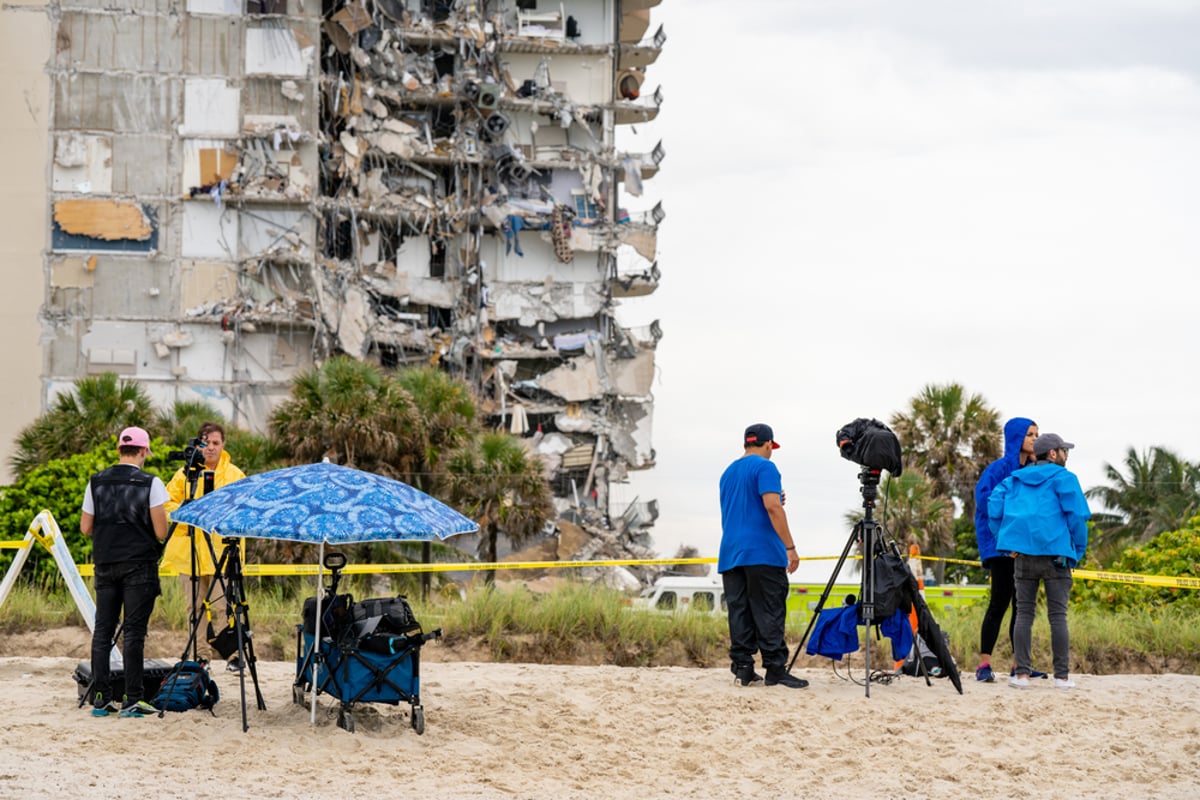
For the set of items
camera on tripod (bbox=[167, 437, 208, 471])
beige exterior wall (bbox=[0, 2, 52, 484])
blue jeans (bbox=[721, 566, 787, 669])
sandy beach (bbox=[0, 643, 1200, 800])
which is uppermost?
beige exterior wall (bbox=[0, 2, 52, 484])

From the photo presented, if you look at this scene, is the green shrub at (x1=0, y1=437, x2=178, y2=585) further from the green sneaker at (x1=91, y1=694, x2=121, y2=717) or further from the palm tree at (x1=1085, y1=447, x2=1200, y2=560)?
the palm tree at (x1=1085, y1=447, x2=1200, y2=560)

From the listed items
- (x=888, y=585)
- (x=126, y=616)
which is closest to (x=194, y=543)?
(x=126, y=616)

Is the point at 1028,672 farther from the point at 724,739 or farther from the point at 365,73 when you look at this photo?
the point at 365,73

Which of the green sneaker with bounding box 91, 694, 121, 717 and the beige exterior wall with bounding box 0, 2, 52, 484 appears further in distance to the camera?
the beige exterior wall with bounding box 0, 2, 52, 484

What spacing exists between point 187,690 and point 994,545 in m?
6.44

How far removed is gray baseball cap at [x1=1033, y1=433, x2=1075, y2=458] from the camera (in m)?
11.8

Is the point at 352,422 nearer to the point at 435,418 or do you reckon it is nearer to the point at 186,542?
the point at 435,418

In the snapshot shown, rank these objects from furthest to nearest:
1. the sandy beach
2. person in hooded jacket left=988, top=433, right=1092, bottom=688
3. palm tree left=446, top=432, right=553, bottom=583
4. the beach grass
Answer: palm tree left=446, top=432, right=553, bottom=583 < the beach grass < person in hooded jacket left=988, top=433, right=1092, bottom=688 < the sandy beach

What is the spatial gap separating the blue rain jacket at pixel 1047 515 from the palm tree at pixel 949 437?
2851 centimetres

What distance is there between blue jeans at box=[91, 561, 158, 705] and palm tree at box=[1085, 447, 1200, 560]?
3744 centimetres

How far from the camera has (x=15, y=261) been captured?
161 feet

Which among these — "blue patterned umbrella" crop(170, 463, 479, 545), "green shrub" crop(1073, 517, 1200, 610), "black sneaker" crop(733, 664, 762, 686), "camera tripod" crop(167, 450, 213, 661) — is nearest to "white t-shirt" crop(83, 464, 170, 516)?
"camera tripod" crop(167, 450, 213, 661)

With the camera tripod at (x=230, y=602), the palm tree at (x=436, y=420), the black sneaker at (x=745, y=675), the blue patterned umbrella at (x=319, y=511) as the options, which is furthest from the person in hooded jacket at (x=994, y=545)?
the palm tree at (x=436, y=420)

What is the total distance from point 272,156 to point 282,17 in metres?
4.66
